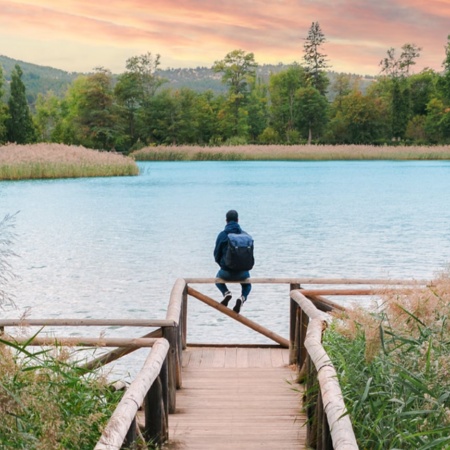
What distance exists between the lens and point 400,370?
400 cm

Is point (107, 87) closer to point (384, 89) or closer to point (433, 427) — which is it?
point (384, 89)

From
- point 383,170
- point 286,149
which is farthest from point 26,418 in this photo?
point 286,149

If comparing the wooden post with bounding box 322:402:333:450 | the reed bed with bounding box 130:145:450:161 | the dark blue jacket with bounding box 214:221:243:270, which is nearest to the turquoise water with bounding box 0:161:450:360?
the wooden post with bounding box 322:402:333:450

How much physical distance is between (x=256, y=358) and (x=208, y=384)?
49.1 inches

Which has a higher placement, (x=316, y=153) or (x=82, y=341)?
(x=82, y=341)

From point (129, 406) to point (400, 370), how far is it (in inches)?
51.7

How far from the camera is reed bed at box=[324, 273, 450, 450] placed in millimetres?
3676

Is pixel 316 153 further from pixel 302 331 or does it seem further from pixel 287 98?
pixel 302 331

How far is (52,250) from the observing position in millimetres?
21969

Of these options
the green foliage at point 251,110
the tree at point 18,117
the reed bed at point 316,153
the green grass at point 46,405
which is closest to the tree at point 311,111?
the green foliage at point 251,110

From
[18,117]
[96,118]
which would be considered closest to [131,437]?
[18,117]

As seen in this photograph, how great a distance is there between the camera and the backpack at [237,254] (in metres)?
9.01

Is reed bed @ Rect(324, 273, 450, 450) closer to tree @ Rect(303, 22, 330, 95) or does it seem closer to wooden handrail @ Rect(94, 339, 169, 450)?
wooden handrail @ Rect(94, 339, 169, 450)

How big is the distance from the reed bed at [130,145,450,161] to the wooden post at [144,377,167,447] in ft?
213
